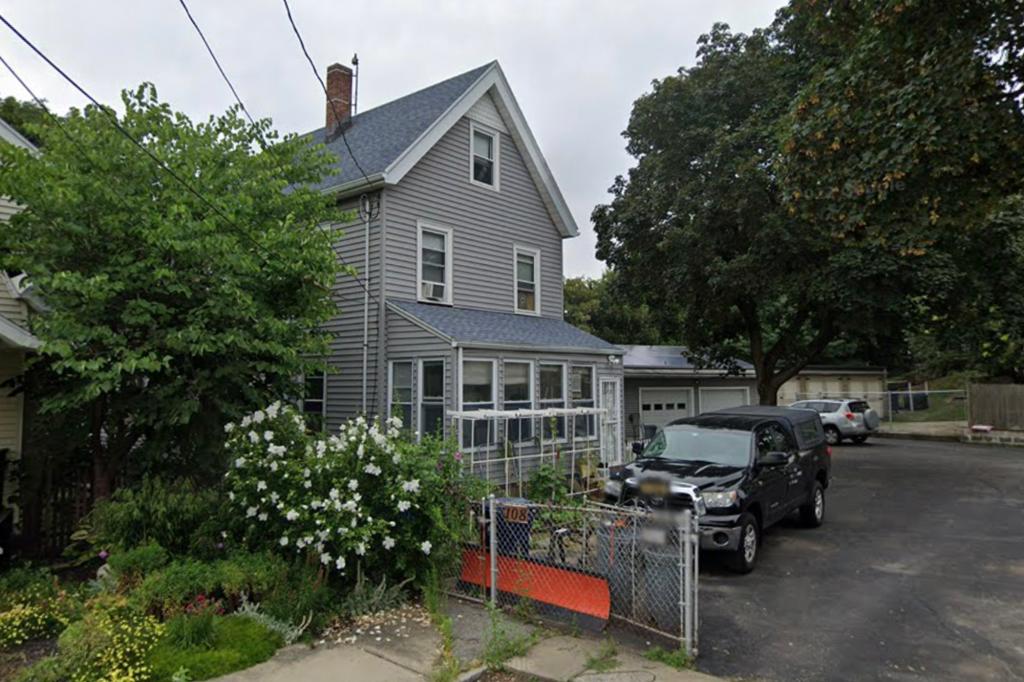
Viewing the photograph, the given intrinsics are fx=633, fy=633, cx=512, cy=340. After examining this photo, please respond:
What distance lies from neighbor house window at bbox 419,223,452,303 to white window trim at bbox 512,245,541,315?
202cm

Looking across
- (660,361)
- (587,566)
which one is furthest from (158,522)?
(660,361)

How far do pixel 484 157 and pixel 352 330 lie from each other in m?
5.35

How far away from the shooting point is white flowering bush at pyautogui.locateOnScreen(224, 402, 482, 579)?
6176 mm

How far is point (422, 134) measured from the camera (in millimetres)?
13367

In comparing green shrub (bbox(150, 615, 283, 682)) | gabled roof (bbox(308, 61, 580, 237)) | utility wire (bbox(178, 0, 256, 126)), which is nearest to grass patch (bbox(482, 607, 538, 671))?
green shrub (bbox(150, 615, 283, 682))

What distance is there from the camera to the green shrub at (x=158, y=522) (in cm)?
668

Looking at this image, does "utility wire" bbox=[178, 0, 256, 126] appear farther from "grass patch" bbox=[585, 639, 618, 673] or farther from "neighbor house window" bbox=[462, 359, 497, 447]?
"grass patch" bbox=[585, 639, 618, 673]

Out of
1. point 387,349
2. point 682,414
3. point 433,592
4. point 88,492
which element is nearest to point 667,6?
point 387,349

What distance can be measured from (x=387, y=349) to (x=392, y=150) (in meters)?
4.36

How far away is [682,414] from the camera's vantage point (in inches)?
920

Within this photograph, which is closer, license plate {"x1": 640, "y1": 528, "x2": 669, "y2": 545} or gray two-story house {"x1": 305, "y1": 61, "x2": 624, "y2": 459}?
license plate {"x1": 640, "y1": 528, "x2": 669, "y2": 545}

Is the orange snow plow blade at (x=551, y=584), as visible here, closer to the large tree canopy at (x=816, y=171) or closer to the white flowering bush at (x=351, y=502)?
the white flowering bush at (x=351, y=502)

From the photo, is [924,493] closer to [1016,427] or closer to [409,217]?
[409,217]

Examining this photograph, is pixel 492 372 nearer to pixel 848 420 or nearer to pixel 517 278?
pixel 517 278
